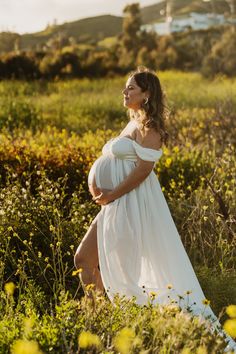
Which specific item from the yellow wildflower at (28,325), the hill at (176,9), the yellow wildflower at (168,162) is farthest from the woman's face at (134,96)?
the hill at (176,9)

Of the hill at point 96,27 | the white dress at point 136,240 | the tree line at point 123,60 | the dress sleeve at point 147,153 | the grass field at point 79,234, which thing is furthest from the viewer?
the hill at point 96,27

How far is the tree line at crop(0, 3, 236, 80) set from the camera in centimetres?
2362

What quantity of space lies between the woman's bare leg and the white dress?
9 cm

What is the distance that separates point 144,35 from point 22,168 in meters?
30.7

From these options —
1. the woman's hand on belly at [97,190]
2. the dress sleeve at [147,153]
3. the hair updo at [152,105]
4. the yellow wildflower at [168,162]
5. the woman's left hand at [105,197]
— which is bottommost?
the yellow wildflower at [168,162]

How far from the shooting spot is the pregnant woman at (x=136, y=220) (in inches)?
189

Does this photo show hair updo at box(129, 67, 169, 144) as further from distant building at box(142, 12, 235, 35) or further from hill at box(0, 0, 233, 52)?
distant building at box(142, 12, 235, 35)

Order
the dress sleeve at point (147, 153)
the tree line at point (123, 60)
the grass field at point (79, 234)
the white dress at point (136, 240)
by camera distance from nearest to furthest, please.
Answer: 1. the grass field at point (79, 234)
2. the dress sleeve at point (147, 153)
3. the white dress at point (136, 240)
4. the tree line at point (123, 60)

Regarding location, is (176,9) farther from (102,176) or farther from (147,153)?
(147,153)

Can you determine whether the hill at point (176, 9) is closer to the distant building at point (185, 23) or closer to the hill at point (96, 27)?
the hill at point (96, 27)

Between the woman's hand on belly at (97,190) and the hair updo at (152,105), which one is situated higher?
the hair updo at (152,105)

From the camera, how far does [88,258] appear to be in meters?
4.88

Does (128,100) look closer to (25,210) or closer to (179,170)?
(25,210)

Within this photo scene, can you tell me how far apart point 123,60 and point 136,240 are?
23909 millimetres
